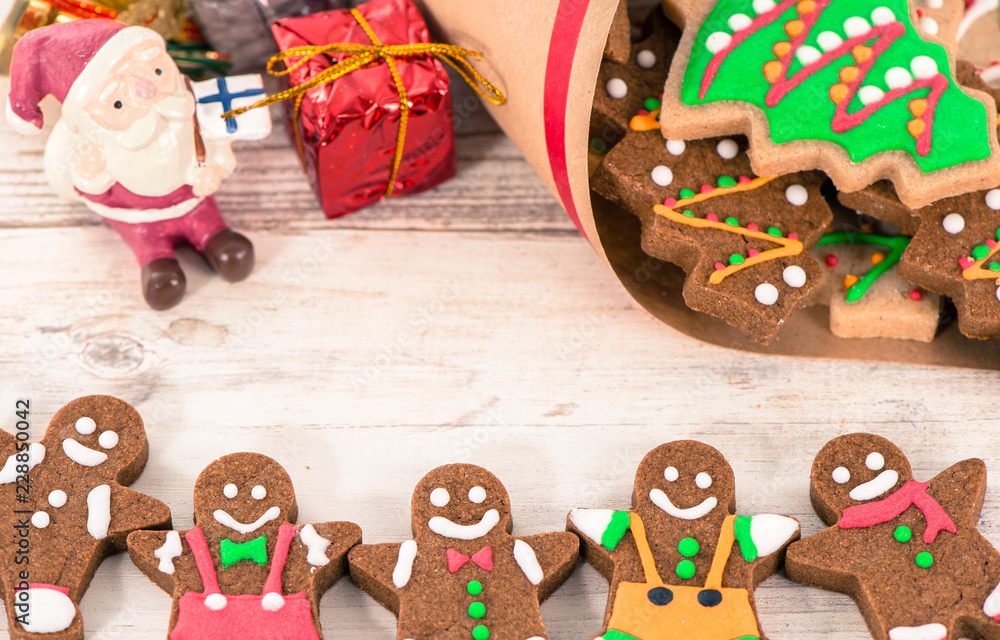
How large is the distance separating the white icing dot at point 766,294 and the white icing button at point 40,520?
0.91 m

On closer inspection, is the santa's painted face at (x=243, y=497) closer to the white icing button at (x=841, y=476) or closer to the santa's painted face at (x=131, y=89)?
the santa's painted face at (x=131, y=89)

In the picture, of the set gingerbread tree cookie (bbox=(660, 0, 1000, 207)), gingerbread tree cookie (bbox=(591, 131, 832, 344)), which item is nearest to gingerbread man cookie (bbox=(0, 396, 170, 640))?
gingerbread tree cookie (bbox=(591, 131, 832, 344))

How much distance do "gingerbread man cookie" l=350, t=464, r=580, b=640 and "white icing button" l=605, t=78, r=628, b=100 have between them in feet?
1.86

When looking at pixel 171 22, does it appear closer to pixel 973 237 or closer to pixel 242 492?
pixel 242 492

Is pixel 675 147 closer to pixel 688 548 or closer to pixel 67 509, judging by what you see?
pixel 688 548

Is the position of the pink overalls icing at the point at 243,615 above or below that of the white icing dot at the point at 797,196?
below

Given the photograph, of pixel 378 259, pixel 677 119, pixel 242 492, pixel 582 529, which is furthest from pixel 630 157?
pixel 242 492

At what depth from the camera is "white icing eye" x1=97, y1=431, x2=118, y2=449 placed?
1.26 m

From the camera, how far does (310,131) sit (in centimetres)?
142

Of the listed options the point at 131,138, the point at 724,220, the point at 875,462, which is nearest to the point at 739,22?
the point at 724,220

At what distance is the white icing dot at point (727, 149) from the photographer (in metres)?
1.39

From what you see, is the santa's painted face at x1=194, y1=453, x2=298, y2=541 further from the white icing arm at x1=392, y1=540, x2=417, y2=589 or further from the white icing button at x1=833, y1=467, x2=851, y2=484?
the white icing button at x1=833, y1=467, x2=851, y2=484

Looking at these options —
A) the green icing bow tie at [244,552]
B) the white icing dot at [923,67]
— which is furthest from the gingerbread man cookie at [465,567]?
the white icing dot at [923,67]

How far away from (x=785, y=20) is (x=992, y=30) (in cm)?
52
